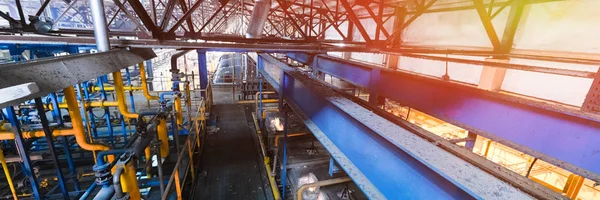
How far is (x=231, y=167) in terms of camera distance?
6281mm

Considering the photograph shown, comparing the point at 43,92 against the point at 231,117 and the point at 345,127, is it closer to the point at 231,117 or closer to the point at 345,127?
the point at 345,127

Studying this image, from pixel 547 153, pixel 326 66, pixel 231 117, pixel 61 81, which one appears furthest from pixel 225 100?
pixel 547 153

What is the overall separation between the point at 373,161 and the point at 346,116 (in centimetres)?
49

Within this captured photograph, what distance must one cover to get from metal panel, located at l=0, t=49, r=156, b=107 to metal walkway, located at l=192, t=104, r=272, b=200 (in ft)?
12.6

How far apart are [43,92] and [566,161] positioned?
11.3 ft

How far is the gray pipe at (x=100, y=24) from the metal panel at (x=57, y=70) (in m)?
0.14

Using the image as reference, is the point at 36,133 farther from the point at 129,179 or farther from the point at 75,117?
the point at 129,179

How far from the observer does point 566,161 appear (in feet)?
5.78

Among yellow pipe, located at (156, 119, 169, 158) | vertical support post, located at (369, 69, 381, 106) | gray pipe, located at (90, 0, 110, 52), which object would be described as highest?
gray pipe, located at (90, 0, 110, 52)

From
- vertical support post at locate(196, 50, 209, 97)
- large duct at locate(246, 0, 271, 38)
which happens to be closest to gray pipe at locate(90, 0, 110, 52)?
large duct at locate(246, 0, 271, 38)

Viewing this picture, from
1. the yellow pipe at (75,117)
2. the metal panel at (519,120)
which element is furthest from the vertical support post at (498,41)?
the yellow pipe at (75,117)

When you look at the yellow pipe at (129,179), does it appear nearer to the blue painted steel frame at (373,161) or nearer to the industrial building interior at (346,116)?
the industrial building interior at (346,116)

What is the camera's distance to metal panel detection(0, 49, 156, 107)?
3.87ft

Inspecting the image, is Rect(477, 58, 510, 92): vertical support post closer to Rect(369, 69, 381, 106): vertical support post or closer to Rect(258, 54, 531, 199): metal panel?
Rect(369, 69, 381, 106): vertical support post
